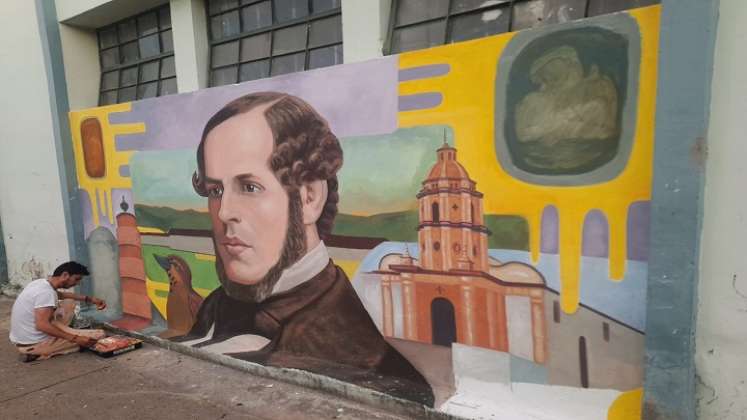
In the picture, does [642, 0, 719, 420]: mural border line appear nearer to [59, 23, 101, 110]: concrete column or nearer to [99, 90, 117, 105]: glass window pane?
[99, 90, 117, 105]: glass window pane

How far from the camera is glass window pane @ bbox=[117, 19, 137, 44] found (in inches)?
234

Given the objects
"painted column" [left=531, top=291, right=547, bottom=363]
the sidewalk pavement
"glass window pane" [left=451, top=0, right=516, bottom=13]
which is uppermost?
"glass window pane" [left=451, top=0, right=516, bottom=13]

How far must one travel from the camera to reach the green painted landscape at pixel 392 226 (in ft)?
9.97

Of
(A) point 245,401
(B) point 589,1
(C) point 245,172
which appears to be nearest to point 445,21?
(B) point 589,1

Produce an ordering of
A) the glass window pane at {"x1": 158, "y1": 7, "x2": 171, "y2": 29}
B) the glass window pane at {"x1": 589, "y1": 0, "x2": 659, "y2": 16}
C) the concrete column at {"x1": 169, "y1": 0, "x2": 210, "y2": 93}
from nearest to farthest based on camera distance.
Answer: the glass window pane at {"x1": 589, "y1": 0, "x2": 659, "y2": 16} < the concrete column at {"x1": 169, "y1": 0, "x2": 210, "y2": 93} < the glass window pane at {"x1": 158, "y1": 7, "x2": 171, "y2": 29}

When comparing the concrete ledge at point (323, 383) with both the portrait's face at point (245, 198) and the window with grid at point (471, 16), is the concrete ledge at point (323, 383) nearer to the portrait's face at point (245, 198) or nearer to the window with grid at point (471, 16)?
the portrait's face at point (245, 198)

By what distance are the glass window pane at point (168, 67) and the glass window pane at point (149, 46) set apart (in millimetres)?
155

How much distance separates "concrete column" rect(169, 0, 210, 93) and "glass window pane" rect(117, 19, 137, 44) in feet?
3.53

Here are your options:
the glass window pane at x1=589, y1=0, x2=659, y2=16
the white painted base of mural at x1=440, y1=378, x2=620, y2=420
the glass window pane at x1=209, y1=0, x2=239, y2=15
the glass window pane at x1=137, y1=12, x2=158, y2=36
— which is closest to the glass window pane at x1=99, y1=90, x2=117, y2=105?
the glass window pane at x1=137, y1=12, x2=158, y2=36

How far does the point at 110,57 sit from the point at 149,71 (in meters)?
1.02

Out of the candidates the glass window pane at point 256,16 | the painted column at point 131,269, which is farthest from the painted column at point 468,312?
the painted column at point 131,269

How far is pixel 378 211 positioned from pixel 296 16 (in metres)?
2.12

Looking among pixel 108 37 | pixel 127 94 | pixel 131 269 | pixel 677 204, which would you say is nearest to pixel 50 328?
pixel 131 269

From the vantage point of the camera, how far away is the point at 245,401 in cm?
395
